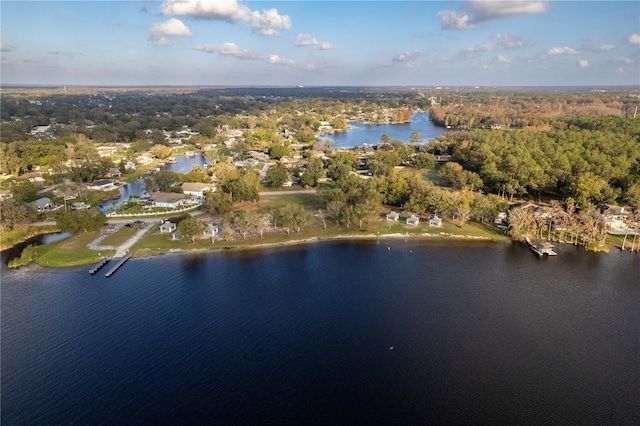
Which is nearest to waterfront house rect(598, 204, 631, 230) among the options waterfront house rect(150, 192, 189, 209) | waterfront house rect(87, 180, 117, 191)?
waterfront house rect(150, 192, 189, 209)

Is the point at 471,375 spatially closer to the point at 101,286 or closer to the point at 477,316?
the point at 477,316

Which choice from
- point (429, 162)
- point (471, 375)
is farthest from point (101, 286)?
point (429, 162)

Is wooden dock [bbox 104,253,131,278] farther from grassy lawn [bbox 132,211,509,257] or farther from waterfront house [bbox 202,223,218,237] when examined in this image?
waterfront house [bbox 202,223,218,237]

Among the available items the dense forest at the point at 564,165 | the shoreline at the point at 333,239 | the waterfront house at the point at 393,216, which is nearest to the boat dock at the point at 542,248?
the shoreline at the point at 333,239

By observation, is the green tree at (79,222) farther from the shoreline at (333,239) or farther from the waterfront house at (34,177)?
the waterfront house at (34,177)

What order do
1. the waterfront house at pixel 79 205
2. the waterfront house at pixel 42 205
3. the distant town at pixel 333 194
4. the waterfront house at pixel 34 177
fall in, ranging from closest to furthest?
the distant town at pixel 333 194 → the waterfront house at pixel 42 205 → the waterfront house at pixel 79 205 → the waterfront house at pixel 34 177

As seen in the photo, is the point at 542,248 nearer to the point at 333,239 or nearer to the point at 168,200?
the point at 333,239
